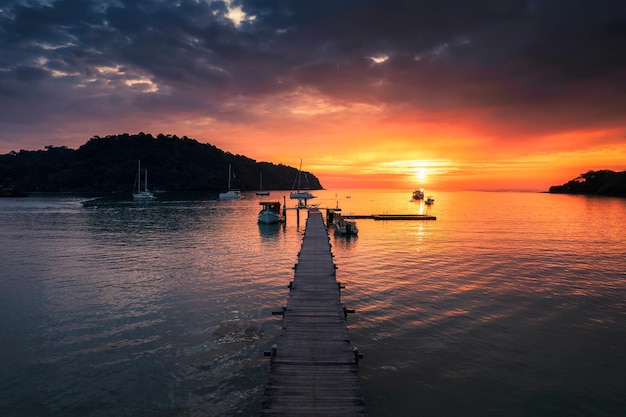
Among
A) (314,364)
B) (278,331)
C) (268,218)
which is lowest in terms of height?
(278,331)

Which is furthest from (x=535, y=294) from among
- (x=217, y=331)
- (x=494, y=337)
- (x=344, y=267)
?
(x=217, y=331)

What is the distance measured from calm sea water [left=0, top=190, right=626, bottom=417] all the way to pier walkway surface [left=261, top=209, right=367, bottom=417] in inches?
67.9

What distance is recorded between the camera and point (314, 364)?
1237cm

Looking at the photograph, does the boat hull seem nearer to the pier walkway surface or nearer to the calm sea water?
the calm sea water

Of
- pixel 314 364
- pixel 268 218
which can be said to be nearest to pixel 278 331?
pixel 314 364

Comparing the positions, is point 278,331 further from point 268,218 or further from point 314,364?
point 268,218

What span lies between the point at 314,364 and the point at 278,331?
21.3 feet

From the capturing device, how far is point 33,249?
42750 mm

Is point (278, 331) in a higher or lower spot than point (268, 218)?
lower

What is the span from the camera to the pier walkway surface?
10164mm

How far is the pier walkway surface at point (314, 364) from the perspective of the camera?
1016cm

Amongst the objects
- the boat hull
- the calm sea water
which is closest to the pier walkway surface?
the calm sea water

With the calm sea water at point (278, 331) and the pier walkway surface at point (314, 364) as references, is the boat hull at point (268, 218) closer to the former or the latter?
the calm sea water at point (278, 331)

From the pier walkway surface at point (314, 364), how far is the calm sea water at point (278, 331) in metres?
1.72
